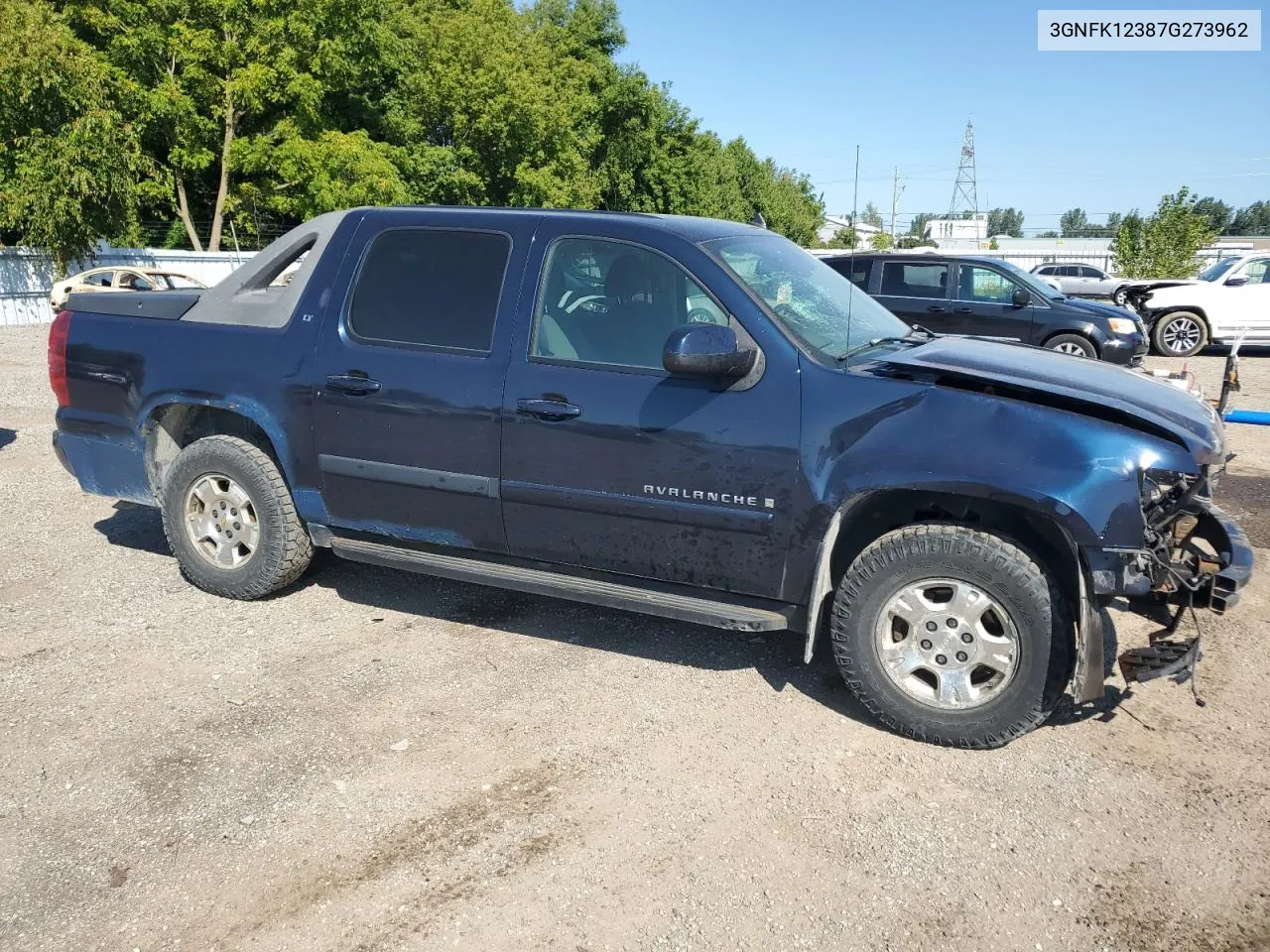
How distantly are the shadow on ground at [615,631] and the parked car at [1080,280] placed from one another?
71.6ft

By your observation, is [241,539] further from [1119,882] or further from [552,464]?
[1119,882]

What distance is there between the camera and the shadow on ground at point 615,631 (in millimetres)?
4176

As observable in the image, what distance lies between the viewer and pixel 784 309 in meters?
3.97

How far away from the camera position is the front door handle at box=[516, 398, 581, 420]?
3.97m

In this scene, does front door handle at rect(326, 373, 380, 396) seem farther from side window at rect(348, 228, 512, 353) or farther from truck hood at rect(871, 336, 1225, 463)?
truck hood at rect(871, 336, 1225, 463)

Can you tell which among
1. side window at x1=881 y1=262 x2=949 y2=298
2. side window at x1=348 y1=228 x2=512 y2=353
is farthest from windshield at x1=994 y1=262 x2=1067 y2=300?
side window at x1=348 y1=228 x2=512 y2=353

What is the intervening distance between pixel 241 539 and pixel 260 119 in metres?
31.1

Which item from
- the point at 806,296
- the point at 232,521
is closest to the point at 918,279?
the point at 806,296

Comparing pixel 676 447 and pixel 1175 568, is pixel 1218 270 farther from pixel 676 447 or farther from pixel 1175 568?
pixel 676 447

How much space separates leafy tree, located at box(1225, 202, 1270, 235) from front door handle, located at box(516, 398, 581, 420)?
349ft

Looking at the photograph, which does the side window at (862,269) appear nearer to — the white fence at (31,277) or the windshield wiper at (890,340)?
the windshield wiper at (890,340)

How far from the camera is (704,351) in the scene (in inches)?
142

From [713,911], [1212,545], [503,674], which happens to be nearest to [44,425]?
[503,674]

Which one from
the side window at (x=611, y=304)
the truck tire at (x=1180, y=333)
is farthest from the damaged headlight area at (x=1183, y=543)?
the truck tire at (x=1180, y=333)
